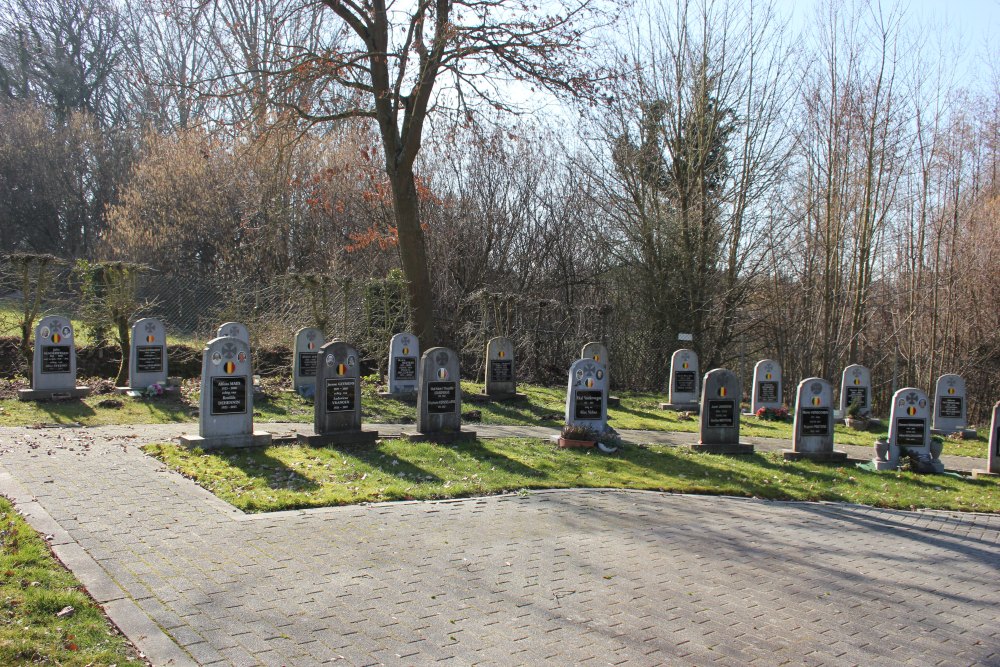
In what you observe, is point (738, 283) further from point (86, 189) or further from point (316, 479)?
point (86, 189)

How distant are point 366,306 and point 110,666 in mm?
14353

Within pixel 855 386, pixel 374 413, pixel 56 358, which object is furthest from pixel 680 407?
pixel 56 358

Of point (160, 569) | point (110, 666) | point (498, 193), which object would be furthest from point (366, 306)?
point (110, 666)

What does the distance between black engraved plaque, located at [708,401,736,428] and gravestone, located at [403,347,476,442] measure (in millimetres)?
3721

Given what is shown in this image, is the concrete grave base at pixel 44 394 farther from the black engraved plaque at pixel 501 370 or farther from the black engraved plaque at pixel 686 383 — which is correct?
the black engraved plaque at pixel 686 383

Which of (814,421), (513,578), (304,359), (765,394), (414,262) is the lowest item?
(513,578)

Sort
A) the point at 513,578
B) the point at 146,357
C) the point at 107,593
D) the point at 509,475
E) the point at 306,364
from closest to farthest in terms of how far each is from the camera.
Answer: the point at 107,593, the point at 513,578, the point at 509,475, the point at 146,357, the point at 306,364

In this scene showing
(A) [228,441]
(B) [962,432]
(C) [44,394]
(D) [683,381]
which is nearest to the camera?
(A) [228,441]

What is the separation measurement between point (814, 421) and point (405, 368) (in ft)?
26.1

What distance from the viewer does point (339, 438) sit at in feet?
33.7

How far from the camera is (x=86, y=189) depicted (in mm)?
33375

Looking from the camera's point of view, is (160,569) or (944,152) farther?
(944,152)

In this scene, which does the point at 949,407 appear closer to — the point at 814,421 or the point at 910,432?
the point at 910,432

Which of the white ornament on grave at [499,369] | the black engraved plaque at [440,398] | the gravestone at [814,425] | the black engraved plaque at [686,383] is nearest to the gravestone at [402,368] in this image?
the white ornament on grave at [499,369]
